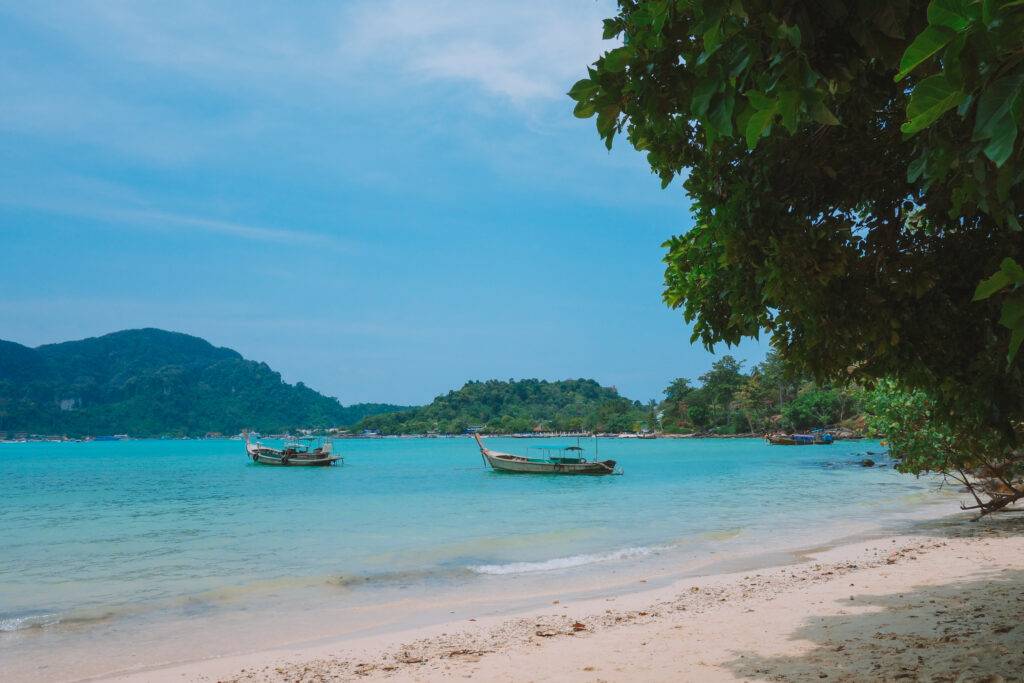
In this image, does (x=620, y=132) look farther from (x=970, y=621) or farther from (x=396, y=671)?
(x=970, y=621)

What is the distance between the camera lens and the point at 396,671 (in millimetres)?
6730

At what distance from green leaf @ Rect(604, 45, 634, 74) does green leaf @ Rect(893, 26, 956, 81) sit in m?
1.47

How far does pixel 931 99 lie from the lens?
1.41 m

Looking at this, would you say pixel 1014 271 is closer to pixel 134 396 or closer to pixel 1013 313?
pixel 1013 313

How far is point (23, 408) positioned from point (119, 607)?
18598cm

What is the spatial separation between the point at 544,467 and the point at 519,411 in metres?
114

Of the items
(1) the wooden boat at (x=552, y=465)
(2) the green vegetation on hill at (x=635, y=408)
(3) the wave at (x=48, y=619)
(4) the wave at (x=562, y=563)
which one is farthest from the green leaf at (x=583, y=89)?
(2) the green vegetation on hill at (x=635, y=408)

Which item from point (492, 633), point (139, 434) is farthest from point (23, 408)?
point (492, 633)

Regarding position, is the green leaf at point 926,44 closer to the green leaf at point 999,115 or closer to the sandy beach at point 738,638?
the green leaf at point 999,115

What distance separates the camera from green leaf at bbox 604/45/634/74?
268 cm

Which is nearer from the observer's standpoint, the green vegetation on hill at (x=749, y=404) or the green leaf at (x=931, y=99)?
the green leaf at (x=931, y=99)

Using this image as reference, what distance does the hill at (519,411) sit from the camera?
495 feet

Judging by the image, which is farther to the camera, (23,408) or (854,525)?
(23,408)

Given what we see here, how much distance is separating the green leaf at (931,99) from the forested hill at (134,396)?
173 metres
